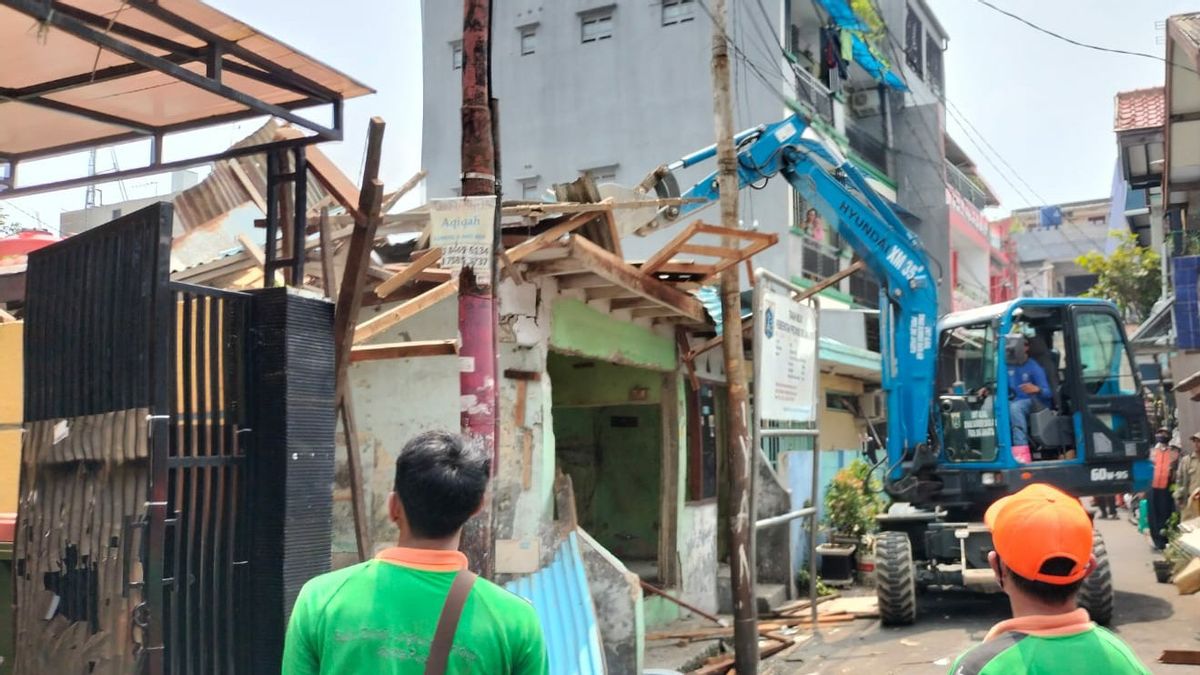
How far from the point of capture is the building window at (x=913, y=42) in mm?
28250

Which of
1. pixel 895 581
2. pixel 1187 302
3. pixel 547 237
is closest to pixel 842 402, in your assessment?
pixel 1187 302

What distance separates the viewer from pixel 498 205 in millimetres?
5383

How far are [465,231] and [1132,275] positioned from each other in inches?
1000

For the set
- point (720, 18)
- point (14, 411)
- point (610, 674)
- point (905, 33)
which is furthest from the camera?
point (905, 33)

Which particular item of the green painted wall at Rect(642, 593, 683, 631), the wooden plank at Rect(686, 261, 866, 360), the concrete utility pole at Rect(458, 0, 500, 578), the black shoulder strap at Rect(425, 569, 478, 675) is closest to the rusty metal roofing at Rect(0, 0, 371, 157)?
the concrete utility pole at Rect(458, 0, 500, 578)

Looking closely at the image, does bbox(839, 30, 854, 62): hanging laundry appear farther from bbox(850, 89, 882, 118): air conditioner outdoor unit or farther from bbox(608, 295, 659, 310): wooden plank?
bbox(608, 295, 659, 310): wooden plank

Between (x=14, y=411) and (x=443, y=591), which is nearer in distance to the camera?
(x=443, y=591)

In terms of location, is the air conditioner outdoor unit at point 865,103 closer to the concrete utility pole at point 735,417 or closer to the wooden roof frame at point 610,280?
the wooden roof frame at point 610,280

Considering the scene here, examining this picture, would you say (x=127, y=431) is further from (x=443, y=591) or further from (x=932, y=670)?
(x=932, y=670)

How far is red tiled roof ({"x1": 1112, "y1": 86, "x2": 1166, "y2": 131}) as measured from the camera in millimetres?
19609

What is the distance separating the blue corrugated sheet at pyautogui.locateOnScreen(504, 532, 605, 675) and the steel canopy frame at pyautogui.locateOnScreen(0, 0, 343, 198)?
11.3 ft

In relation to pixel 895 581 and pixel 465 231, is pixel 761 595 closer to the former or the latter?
pixel 895 581

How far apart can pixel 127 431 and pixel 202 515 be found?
1.71 ft

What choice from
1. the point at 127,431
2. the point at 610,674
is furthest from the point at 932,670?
the point at 127,431
